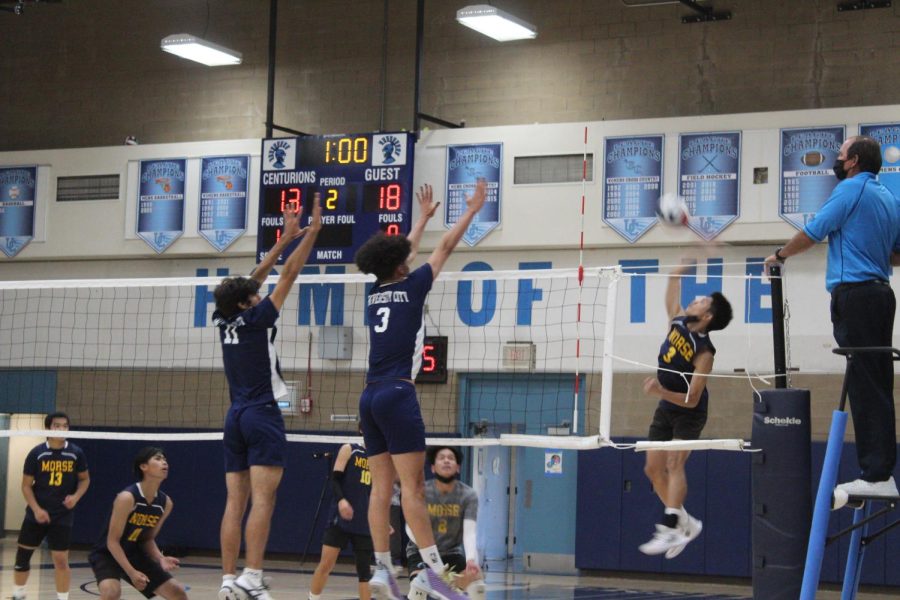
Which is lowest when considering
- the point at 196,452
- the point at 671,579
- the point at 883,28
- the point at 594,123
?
the point at 671,579

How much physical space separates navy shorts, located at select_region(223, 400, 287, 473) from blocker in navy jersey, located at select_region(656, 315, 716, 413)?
→ 2798 millimetres

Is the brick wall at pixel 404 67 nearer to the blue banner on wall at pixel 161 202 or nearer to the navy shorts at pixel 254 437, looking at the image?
the blue banner on wall at pixel 161 202

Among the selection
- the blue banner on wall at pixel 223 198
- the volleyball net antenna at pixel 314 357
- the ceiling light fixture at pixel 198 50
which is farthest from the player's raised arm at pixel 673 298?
the blue banner on wall at pixel 223 198

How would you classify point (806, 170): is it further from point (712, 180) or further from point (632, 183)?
point (632, 183)

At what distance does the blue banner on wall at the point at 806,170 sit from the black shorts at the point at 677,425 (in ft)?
25.6

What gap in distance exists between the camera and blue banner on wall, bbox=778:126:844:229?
53.9 ft

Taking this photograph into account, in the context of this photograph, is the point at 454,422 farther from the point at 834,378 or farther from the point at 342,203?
the point at 834,378

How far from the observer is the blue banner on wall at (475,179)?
18.3 meters

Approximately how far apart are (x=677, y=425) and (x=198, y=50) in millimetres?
11677

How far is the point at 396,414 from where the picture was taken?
7512mm

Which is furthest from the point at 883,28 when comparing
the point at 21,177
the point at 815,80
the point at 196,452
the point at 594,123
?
the point at 21,177

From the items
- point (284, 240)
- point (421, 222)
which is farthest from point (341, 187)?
point (421, 222)

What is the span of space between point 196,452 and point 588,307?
22.7ft

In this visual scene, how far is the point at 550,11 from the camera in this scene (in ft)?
62.0
